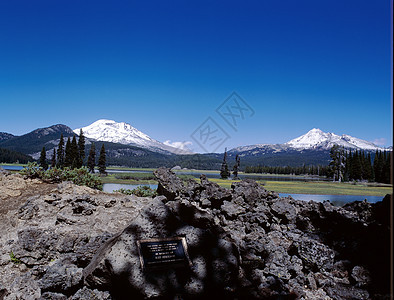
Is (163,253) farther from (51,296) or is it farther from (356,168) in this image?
(356,168)

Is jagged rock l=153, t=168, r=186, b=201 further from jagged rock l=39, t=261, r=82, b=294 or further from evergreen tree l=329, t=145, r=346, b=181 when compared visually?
evergreen tree l=329, t=145, r=346, b=181

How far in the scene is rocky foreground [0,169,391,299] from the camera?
219 inches

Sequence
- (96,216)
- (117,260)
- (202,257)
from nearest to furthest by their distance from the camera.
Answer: (117,260)
(202,257)
(96,216)

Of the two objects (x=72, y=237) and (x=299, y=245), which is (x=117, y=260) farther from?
(x=299, y=245)

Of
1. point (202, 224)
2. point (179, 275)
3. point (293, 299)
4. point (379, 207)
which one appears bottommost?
point (293, 299)

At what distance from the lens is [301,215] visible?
1102cm

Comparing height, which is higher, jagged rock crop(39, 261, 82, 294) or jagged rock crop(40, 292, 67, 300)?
jagged rock crop(39, 261, 82, 294)

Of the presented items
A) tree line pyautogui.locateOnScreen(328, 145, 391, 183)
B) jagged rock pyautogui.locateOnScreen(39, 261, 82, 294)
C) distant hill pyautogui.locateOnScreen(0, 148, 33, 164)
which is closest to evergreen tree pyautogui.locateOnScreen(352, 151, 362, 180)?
tree line pyautogui.locateOnScreen(328, 145, 391, 183)

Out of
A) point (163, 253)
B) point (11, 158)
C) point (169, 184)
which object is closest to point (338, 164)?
point (169, 184)

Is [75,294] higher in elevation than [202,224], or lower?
lower

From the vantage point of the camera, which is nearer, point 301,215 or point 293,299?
point 293,299

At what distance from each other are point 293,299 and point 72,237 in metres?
5.79

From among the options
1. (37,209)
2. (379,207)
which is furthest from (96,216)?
(379,207)

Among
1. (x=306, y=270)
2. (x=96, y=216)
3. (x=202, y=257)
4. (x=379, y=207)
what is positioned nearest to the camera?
(x=202, y=257)
